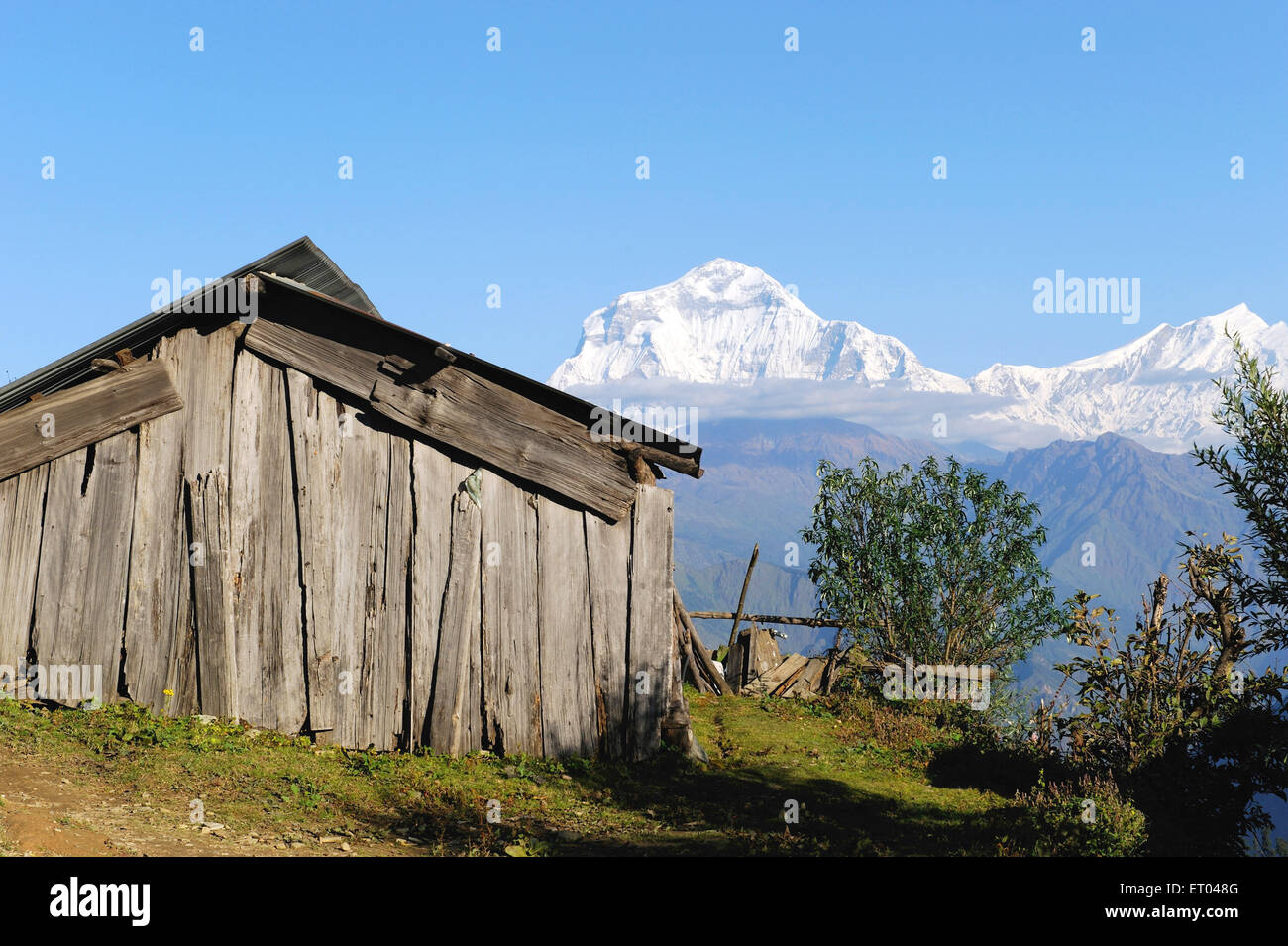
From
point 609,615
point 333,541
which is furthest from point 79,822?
point 609,615

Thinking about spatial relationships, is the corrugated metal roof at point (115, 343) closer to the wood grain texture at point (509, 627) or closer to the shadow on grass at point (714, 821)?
the wood grain texture at point (509, 627)

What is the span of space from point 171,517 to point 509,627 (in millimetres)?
4136

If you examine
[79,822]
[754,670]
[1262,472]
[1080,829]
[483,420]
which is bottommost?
[754,670]

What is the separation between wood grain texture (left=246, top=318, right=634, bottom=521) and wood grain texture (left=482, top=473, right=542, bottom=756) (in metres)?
0.47

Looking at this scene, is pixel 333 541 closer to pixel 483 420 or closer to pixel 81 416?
pixel 483 420

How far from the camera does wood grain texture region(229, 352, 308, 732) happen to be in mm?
10742

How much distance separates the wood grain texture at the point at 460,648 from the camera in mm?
10602

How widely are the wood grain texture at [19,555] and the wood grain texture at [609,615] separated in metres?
→ 6.44

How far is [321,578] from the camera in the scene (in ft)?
35.3

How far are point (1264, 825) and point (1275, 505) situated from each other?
403 centimetres

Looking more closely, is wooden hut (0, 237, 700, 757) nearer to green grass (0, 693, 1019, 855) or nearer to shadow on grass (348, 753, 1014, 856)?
green grass (0, 693, 1019, 855)

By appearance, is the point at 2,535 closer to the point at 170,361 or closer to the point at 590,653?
the point at 170,361

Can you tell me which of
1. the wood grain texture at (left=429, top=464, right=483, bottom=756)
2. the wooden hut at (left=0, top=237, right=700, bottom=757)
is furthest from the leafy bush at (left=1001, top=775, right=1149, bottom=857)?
the wood grain texture at (left=429, top=464, right=483, bottom=756)
